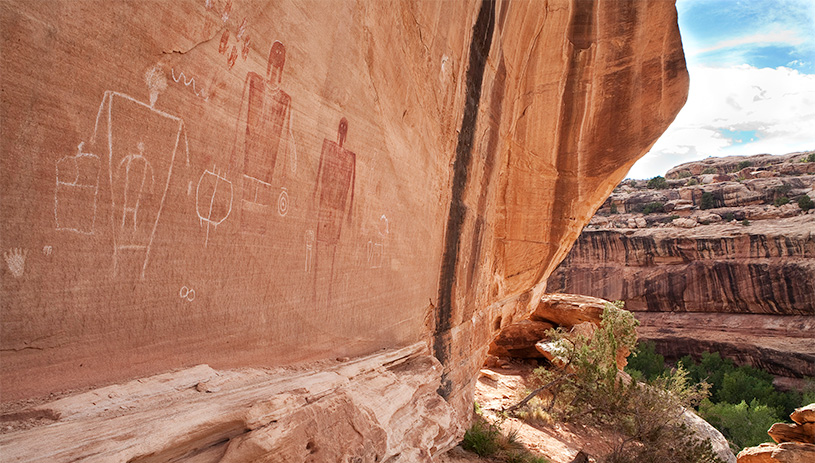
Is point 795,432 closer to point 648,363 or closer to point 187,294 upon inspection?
point 187,294

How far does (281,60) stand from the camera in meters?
2.17

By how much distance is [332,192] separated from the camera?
8.78 feet

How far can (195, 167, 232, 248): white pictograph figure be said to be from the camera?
1.83 metres

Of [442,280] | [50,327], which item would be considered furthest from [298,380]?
[442,280]

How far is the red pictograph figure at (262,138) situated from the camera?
6.64ft

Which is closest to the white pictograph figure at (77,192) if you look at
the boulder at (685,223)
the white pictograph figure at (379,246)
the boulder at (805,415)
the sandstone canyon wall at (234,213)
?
the sandstone canyon wall at (234,213)

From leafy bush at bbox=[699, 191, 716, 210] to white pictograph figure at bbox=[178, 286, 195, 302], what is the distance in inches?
1326

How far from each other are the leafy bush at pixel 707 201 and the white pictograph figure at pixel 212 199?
3352cm

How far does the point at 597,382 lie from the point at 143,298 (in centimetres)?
936

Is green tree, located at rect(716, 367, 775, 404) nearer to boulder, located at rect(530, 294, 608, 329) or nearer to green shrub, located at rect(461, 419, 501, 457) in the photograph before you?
boulder, located at rect(530, 294, 608, 329)

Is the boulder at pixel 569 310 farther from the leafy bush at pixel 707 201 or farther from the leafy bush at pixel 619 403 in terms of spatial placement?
the leafy bush at pixel 707 201

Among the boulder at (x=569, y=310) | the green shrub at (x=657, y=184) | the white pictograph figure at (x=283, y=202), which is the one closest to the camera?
the white pictograph figure at (x=283, y=202)

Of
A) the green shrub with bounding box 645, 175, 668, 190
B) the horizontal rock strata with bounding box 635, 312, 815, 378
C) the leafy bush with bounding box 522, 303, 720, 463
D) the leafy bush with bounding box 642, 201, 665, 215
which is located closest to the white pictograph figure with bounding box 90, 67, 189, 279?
the leafy bush with bounding box 522, 303, 720, 463

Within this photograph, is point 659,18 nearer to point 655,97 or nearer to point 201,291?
point 655,97
